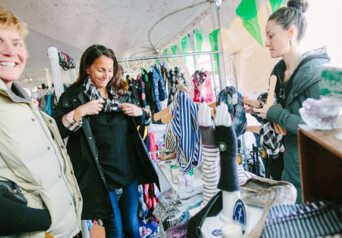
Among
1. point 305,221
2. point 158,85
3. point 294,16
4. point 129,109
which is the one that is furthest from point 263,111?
point 158,85

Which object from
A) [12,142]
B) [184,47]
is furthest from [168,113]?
[184,47]

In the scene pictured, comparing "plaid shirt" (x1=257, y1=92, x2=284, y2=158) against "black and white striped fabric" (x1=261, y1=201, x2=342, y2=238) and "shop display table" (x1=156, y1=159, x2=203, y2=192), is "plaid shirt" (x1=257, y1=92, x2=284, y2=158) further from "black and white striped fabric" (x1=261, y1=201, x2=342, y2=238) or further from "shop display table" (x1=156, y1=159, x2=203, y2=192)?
"black and white striped fabric" (x1=261, y1=201, x2=342, y2=238)

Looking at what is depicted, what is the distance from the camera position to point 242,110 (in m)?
1.36

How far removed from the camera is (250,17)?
6.61 ft

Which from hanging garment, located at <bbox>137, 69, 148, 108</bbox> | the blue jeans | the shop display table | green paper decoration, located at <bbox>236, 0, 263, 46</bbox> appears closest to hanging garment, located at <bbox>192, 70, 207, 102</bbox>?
hanging garment, located at <bbox>137, 69, 148, 108</bbox>

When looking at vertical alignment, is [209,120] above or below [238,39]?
below

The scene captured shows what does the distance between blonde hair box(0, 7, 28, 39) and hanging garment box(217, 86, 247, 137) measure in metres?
1.22

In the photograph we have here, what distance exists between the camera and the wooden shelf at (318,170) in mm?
525

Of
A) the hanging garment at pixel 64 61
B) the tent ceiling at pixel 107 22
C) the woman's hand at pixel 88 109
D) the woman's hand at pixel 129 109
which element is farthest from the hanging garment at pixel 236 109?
the tent ceiling at pixel 107 22

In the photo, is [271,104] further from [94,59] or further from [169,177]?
[94,59]

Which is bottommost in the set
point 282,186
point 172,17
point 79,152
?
point 282,186

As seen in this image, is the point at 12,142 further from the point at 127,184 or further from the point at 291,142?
the point at 291,142

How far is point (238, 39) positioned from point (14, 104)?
2.21 m

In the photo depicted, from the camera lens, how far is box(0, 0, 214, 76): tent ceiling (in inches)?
118
